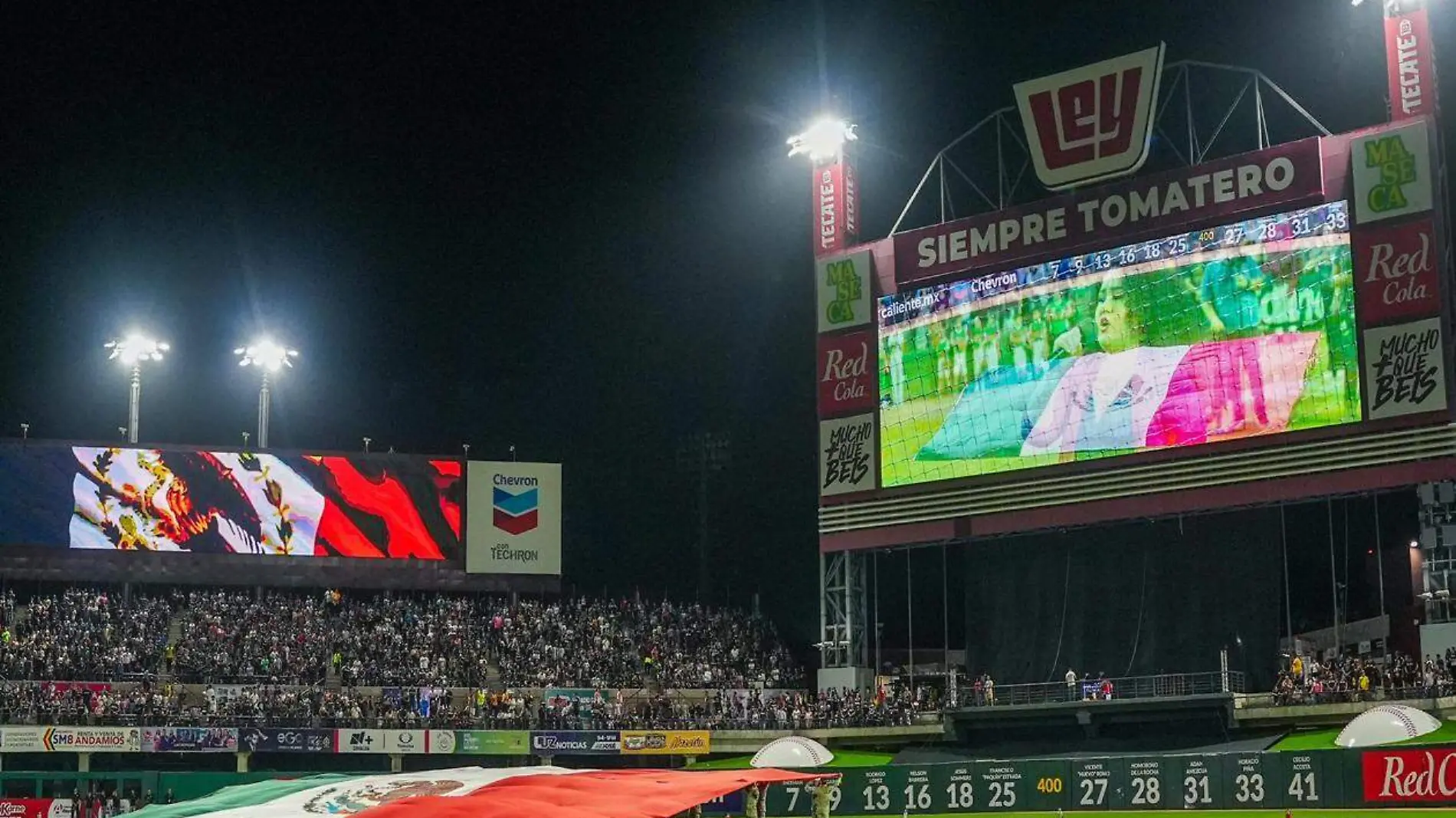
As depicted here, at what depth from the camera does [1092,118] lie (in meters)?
59.0

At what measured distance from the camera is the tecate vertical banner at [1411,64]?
52.8 m

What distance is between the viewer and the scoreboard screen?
42.7 metres

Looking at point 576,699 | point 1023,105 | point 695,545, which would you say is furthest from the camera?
point 695,545

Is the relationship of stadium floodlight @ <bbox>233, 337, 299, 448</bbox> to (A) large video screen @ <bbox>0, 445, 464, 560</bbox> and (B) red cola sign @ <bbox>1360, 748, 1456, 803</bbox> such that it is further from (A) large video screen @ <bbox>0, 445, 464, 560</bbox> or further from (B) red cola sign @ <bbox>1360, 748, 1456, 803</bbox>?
(B) red cola sign @ <bbox>1360, 748, 1456, 803</bbox>

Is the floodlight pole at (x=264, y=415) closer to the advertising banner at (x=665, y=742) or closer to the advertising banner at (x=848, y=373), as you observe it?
the advertising banner at (x=665, y=742)

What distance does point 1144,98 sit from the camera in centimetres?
5759

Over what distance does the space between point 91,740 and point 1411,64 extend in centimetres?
5115

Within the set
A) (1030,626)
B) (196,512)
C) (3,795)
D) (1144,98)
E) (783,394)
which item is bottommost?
(3,795)

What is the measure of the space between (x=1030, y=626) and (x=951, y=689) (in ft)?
12.8

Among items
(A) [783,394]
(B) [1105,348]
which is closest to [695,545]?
(A) [783,394]

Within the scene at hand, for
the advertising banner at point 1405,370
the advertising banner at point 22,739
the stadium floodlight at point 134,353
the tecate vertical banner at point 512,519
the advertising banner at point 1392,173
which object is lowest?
the advertising banner at point 22,739

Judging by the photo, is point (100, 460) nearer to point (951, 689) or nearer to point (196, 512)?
point (196, 512)

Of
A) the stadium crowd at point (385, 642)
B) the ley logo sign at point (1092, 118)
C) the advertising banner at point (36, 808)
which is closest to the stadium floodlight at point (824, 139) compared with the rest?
the ley logo sign at point (1092, 118)

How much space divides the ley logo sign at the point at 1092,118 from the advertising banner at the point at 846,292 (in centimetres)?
792
